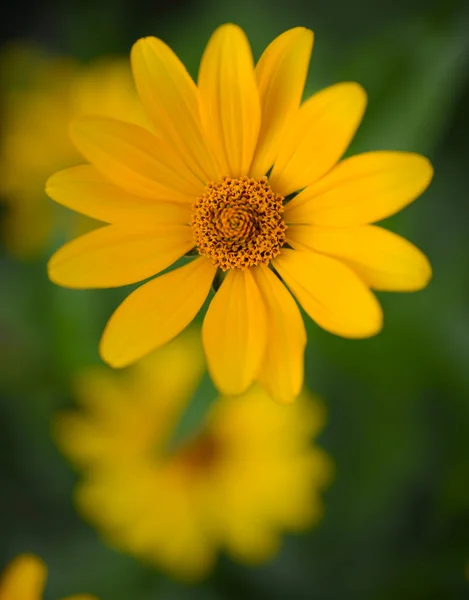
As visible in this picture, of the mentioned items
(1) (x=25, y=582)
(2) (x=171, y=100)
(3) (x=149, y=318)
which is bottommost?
(1) (x=25, y=582)

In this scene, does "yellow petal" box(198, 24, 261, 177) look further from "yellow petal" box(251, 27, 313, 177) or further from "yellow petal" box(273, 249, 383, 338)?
"yellow petal" box(273, 249, 383, 338)

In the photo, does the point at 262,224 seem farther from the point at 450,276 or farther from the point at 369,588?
the point at 369,588

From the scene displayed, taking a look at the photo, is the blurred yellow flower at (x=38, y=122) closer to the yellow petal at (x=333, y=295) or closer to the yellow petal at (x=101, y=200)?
the yellow petal at (x=101, y=200)

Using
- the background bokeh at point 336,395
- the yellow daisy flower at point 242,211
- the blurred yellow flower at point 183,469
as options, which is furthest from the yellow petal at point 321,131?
the blurred yellow flower at point 183,469

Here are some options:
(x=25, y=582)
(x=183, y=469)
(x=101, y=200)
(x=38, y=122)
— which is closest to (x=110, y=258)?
(x=101, y=200)

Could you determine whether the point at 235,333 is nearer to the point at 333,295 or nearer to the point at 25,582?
the point at 333,295

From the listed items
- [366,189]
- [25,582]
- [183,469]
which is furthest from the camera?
[183,469]
